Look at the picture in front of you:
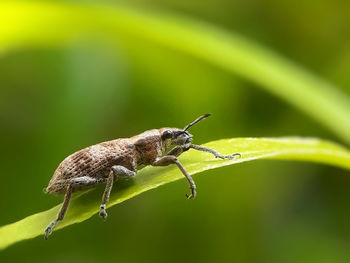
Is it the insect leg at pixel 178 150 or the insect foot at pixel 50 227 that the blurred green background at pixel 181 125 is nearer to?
the insect leg at pixel 178 150

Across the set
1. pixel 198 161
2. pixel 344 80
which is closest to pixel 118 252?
pixel 198 161

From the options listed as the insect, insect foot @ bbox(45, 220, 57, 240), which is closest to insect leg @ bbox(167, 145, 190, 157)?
the insect

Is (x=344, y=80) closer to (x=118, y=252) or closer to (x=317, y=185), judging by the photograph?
(x=317, y=185)

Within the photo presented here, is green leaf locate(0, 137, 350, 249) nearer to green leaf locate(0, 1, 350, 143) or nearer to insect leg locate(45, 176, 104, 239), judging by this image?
insect leg locate(45, 176, 104, 239)

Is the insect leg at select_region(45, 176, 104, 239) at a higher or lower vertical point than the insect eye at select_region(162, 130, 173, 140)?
lower

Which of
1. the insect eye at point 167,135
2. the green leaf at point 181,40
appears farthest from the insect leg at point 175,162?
the green leaf at point 181,40
